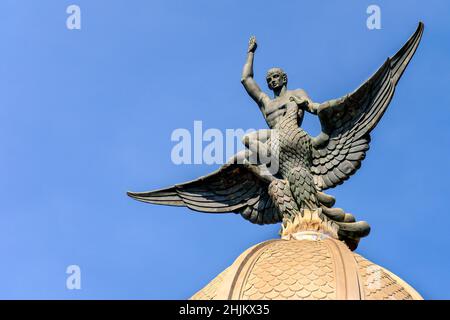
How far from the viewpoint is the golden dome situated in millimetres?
24484

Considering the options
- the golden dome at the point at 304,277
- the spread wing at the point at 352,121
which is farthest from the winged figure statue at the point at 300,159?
the golden dome at the point at 304,277

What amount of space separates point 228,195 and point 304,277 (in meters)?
4.05

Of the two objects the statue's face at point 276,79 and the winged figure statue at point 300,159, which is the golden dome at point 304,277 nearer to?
the winged figure statue at point 300,159

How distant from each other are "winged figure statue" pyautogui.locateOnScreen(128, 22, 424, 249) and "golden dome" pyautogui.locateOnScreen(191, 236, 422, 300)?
1263 millimetres

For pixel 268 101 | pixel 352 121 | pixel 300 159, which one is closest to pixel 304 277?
pixel 300 159

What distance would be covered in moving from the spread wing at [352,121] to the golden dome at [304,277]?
1.84 meters

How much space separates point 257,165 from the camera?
28.0 metres

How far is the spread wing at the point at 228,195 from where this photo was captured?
28.1m

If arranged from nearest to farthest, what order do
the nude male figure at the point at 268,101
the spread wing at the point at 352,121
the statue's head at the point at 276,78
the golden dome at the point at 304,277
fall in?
1. the golden dome at the point at 304,277
2. the spread wing at the point at 352,121
3. the nude male figure at the point at 268,101
4. the statue's head at the point at 276,78

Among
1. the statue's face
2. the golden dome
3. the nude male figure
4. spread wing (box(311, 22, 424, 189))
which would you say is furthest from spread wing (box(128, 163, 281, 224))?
the golden dome

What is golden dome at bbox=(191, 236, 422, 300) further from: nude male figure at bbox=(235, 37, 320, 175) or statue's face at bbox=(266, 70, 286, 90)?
statue's face at bbox=(266, 70, 286, 90)
